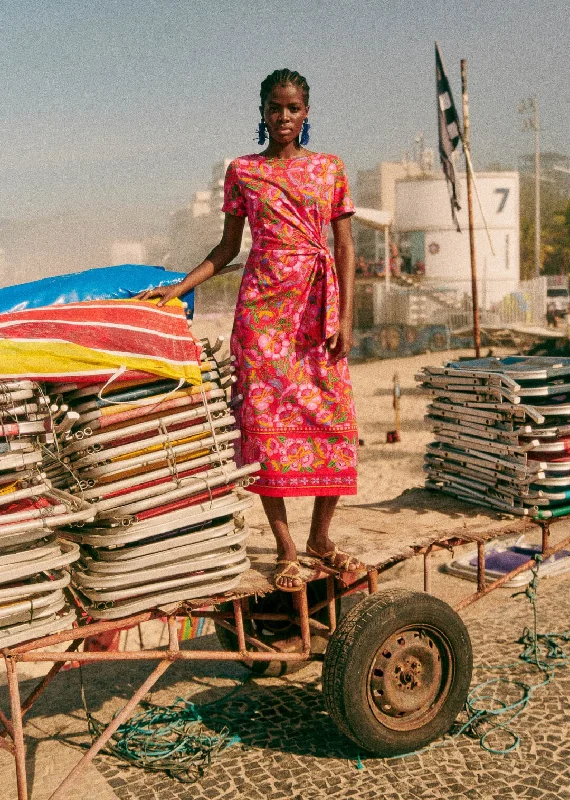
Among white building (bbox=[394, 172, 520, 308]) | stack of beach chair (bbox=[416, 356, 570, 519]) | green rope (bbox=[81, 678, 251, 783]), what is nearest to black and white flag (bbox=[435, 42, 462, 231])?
stack of beach chair (bbox=[416, 356, 570, 519])

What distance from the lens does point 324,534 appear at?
406cm

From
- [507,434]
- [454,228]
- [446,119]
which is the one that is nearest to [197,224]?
[454,228]

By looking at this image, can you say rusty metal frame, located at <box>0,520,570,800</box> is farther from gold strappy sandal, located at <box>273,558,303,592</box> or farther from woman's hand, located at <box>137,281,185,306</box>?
woman's hand, located at <box>137,281,185,306</box>

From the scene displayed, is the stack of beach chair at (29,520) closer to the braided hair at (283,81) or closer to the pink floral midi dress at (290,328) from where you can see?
the pink floral midi dress at (290,328)

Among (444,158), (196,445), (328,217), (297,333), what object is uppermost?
(444,158)

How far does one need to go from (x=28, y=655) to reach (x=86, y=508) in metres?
0.56

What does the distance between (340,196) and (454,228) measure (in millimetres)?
33684

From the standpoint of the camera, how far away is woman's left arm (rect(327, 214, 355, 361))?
12.8ft

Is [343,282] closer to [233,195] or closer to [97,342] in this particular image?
[233,195]

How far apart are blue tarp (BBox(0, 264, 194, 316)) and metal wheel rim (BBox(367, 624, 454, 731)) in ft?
5.90

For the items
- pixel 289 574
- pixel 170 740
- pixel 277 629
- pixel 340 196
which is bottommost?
pixel 170 740

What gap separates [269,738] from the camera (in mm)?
4098

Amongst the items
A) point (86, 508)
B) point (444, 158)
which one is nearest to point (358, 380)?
point (444, 158)

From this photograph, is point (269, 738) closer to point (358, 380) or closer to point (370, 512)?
point (370, 512)
